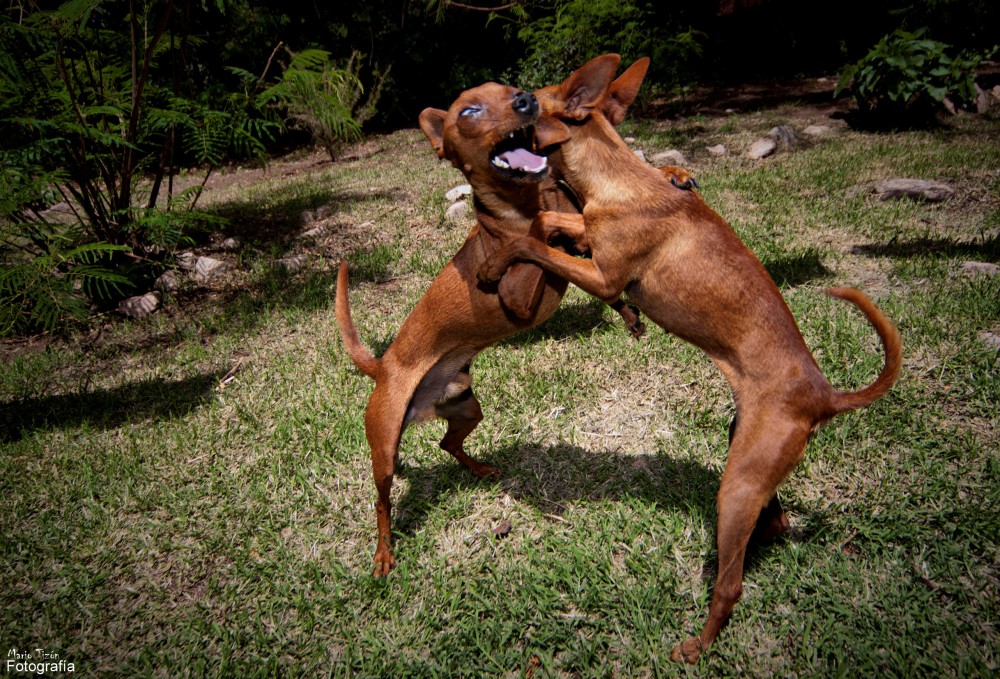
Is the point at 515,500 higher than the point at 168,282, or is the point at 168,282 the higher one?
the point at 515,500

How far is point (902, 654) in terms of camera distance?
2.10 m

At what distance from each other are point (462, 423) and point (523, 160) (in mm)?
1475

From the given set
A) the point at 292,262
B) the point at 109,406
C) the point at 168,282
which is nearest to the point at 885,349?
the point at 109,406

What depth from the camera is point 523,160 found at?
2105mm

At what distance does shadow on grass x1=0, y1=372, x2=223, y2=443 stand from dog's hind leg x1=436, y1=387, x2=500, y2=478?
225cm

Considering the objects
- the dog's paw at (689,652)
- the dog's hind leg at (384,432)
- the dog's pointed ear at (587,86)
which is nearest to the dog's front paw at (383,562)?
the dog's hind leg at (384,432)

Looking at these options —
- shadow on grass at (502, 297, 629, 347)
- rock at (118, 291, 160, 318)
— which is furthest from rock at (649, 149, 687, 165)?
rock at (118, 291, 160, 318)

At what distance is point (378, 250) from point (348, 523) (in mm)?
3726

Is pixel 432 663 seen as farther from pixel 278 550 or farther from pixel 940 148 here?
pixel 940 148

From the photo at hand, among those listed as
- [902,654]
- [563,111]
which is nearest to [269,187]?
[563,111]

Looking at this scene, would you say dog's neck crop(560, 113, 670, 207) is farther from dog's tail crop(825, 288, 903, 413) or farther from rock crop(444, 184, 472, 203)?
rock crop(444, 184, 472, 203)

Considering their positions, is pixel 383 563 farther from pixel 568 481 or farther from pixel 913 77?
pixel 913 77

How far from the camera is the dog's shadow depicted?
9.62 ft

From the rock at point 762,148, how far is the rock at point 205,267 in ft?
24.4
